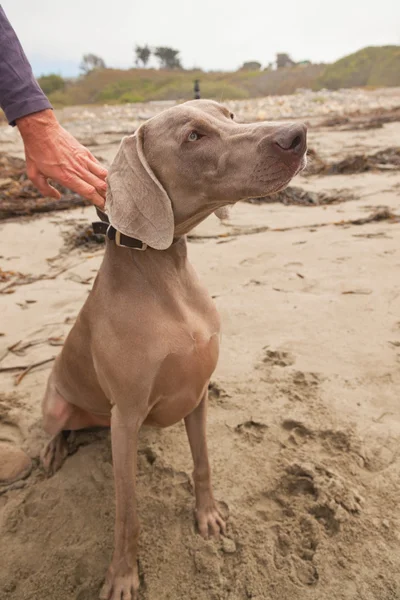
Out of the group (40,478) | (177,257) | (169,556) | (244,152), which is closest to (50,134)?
(177,257)

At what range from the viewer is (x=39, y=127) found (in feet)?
6.11

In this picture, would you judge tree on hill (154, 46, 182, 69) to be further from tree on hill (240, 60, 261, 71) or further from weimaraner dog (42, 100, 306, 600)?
weimaraner dog (42, 100, 306, 600)

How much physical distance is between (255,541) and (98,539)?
592 mm

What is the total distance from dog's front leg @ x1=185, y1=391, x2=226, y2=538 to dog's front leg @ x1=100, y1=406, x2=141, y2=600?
0.95 ft

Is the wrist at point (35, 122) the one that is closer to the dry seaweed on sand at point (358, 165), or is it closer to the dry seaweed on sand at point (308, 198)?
the dry seaweed on sand at point (308, 198)

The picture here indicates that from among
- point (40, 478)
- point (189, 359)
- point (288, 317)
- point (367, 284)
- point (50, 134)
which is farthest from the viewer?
point (367, 284)

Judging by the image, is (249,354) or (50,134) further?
(249,354)

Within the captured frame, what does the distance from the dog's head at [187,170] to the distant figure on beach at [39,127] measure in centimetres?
30

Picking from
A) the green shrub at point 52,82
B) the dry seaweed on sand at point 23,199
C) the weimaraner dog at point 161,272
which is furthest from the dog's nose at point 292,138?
the green shrub at point 52,82

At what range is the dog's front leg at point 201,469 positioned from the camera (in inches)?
73.4

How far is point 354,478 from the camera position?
1919mm

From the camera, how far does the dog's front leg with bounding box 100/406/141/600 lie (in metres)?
1.63

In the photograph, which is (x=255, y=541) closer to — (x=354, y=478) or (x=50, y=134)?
(x=354, y=478)

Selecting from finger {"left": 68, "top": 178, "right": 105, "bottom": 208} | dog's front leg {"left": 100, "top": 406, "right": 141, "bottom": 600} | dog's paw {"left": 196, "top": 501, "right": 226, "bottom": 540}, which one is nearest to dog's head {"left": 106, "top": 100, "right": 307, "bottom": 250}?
finger {"left": 68, "top": 178, "right": 105, "bottom": 208}
